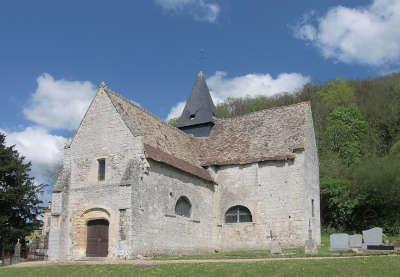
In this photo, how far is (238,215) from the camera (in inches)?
1134

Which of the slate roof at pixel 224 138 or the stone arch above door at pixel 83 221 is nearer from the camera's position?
the stone arch above door at pixel 83 221

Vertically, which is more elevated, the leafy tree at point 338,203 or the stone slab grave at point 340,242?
the leafy tree at point 338,203

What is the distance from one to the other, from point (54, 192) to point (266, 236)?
1190 centimetres

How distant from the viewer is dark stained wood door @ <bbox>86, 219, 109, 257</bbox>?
77.2ft

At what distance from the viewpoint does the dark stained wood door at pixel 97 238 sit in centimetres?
2352

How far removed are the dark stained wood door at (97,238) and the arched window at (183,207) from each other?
4.11 m

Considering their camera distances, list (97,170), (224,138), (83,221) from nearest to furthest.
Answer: (83,221) < (97,170) < (224,138)

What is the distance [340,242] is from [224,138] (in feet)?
40.2

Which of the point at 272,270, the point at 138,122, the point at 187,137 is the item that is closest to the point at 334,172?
the point at 187,137

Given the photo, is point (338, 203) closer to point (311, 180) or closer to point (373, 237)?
point (311, 180)

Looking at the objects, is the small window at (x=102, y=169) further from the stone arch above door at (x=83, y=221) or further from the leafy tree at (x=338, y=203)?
the leafy tree at (x=338, y=203)

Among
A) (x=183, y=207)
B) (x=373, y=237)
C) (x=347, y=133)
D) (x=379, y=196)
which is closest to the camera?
(x=373, y=237)

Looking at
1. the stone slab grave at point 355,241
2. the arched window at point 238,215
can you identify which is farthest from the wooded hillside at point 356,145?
the stone slab grave at point 355,241

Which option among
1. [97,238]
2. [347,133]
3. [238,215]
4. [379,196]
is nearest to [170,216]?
[97,238]
